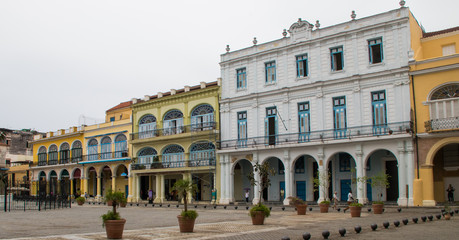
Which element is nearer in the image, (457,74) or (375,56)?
(457,74)

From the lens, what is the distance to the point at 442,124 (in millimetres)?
27172

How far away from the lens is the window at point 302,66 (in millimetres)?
33844

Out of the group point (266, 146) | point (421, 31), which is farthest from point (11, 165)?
point (421, 31)

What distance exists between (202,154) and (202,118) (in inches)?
120

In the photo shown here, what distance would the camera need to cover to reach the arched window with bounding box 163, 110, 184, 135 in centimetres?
4138

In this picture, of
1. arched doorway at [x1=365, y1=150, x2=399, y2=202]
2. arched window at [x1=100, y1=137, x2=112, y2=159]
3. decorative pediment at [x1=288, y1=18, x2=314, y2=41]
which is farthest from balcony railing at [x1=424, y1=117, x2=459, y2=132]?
arched window at [x1=100, y1=137, x2=112, y2=159]

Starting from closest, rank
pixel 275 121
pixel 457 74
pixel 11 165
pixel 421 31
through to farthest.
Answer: pixel 457 74, pixel 421 31, pixel 275 121, pixel 11 165

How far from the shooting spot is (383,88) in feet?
98.5

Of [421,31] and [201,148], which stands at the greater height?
[421,31]

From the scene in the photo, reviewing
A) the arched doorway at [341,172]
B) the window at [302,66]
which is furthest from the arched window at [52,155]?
the arched doorway at [341,172]

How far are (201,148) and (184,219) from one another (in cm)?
2445

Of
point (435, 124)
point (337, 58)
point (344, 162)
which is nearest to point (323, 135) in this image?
point (344, 162)

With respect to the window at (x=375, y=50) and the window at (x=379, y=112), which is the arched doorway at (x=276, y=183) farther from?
the window at (x=375, y=50)

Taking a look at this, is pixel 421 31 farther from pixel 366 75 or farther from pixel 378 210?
pixel 378 210
